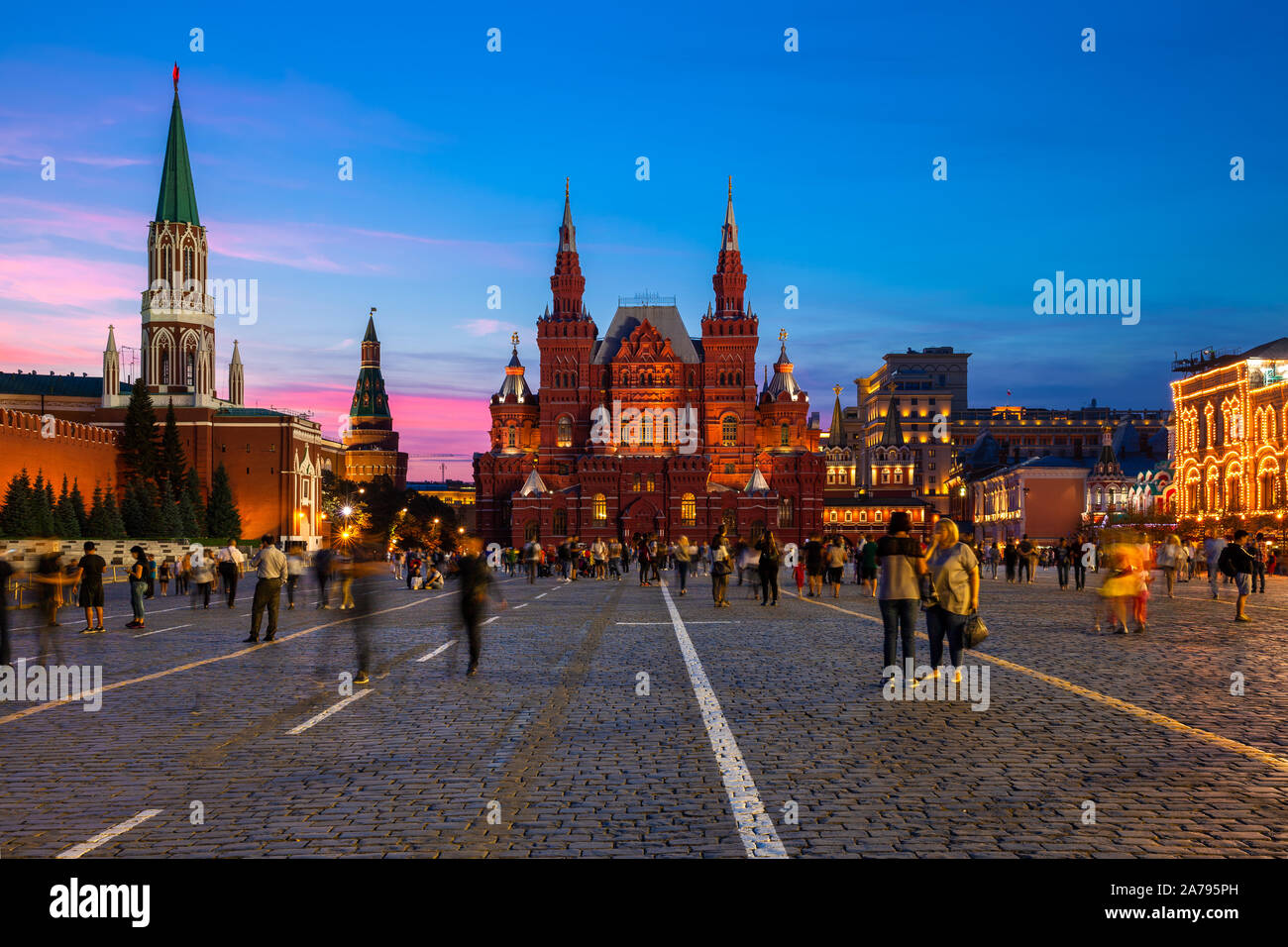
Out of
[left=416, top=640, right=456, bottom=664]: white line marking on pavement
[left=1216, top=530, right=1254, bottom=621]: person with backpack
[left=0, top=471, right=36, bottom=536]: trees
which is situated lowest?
[left=416, top=640, right=456, bottom=664]: white line marking on pavement

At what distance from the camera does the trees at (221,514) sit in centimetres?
9300

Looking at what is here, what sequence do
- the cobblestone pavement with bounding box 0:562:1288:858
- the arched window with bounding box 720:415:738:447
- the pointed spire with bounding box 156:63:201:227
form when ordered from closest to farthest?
the cobblestone pavement with bounding box 0:562:1288:858 → the pointed spire with bounding box 156:63:201:227 → the arched window with bounding box 720:415:738:447

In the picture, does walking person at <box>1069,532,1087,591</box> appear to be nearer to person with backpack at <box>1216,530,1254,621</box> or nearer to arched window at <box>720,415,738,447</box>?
person with backpack at <box>1216,530,1254,621</box>

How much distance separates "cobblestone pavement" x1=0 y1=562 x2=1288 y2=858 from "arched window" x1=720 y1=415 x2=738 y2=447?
328 ft

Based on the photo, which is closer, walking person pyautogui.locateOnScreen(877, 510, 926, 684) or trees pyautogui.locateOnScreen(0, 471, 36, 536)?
walking person pyautogui.locateOnScreen(877, 510, 926, 684)

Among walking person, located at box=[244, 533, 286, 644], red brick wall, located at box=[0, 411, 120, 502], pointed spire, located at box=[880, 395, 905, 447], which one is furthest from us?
pointed spire, located at box=[880, 395, 905, 447]

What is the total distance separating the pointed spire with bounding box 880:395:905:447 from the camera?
169500 mm

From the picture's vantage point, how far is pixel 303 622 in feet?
72.7

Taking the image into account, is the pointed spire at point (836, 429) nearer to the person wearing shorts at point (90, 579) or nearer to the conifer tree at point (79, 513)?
the conifer tree at point (79, 513)

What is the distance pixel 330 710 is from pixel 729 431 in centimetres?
10700

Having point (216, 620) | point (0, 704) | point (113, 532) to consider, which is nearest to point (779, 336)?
point (113, 532)

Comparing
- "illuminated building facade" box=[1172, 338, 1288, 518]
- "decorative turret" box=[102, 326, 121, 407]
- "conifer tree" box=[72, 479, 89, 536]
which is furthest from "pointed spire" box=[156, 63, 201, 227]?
"illuminated building facade" box=[1172, 338, 1288, 518]

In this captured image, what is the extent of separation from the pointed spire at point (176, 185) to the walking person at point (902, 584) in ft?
364
